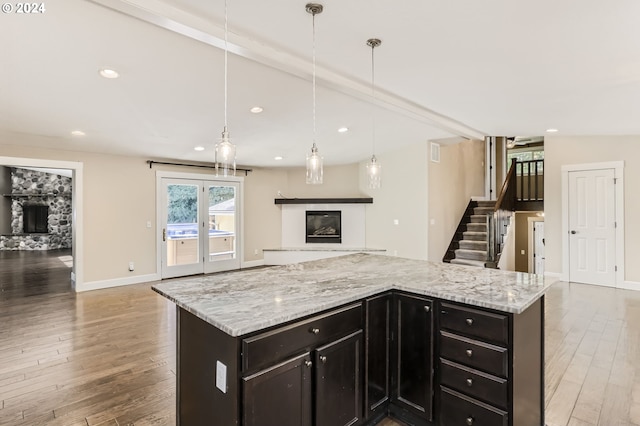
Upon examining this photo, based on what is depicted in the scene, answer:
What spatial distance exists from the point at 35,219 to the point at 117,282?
331 inches

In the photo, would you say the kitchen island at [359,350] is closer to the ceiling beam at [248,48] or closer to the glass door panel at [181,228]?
the ceiling beam at [248,48]

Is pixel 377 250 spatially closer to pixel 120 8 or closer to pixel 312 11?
pixel 312 11

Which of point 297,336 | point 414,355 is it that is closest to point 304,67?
point 297,336

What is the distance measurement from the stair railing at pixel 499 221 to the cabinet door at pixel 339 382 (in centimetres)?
564

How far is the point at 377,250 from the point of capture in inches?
291

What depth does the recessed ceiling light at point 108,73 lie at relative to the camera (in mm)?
2955

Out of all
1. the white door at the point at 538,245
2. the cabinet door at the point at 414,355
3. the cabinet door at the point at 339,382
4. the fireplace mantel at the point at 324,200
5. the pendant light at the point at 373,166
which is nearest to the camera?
the cabinet door at the point at 339,382

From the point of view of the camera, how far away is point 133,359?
3.10 meters

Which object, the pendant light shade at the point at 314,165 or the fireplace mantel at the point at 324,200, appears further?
the fireplace mantel at the point at 324,200

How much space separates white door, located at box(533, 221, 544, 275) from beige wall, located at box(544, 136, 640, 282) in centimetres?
183

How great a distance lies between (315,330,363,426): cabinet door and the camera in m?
1.75

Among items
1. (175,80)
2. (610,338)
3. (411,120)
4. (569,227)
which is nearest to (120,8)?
(175,80)

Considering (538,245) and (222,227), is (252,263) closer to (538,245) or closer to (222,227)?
(222,227)

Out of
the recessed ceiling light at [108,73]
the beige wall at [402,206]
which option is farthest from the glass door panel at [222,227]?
the recessed ceiling light at [108,73]
